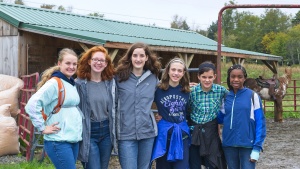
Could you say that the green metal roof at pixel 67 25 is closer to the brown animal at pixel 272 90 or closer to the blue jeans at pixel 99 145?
the brown animal at pixel 272 90

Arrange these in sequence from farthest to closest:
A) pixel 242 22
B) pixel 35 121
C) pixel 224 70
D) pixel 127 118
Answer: pixel 242 22
pixel 224 70
pixel 127 118
pixel 35 121

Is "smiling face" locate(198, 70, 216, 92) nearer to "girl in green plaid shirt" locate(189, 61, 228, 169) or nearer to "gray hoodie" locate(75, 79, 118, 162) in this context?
"girl in green plaid shirt" locate(189, 61, 228, 169)

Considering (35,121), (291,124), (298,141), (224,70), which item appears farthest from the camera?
(224,70)

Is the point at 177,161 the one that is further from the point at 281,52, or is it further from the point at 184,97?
the point at 281,52

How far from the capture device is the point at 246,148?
411 cm

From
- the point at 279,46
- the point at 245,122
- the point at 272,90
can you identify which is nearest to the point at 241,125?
the point at 245,122

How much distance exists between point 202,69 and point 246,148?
813mm

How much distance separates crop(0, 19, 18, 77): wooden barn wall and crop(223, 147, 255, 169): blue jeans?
6995 millimetres

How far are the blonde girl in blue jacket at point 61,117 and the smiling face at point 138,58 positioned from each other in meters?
0.54

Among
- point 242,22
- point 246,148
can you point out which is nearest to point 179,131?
point 246,148

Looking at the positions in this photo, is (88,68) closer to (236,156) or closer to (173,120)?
(173,120)

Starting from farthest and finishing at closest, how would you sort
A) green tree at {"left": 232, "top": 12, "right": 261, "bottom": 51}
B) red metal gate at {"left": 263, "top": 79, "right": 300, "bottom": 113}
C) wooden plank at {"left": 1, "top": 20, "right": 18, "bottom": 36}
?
green tree at {"left": 232, "top": 12, "right": 261, "bottom": 51} < red metal gate at {"left": 263, "top": 79, "right": 300, "bottom": 113} < wooden plank at {"left": 1, "top": 20, "right": 18, "bottom": 36}

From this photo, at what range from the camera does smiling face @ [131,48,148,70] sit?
4094mm

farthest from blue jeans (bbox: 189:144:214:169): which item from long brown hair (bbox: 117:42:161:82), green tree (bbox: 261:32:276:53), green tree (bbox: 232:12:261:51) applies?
green tree (bbox: 232:12:261:51)
